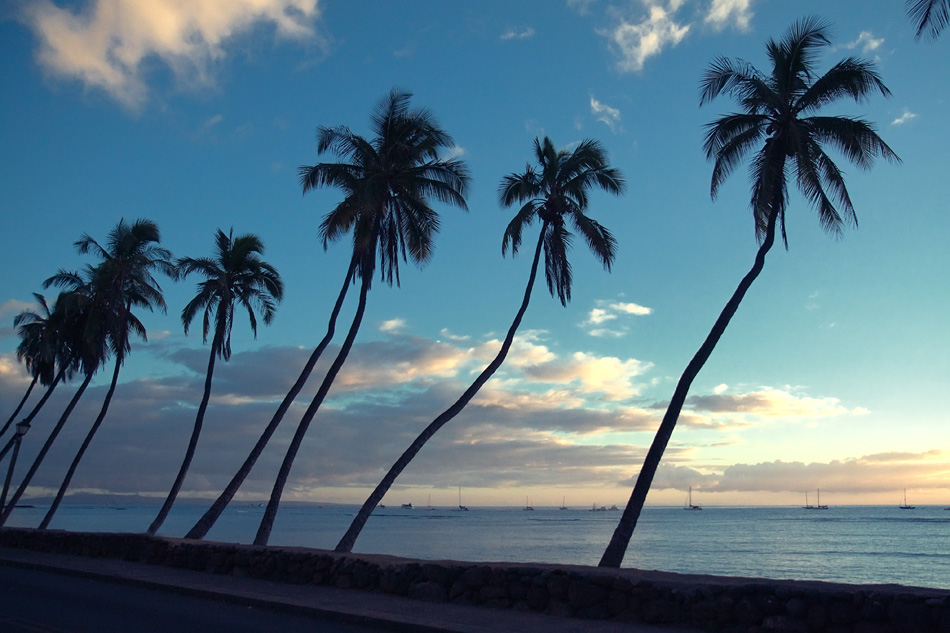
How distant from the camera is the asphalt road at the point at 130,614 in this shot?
9.59 metres

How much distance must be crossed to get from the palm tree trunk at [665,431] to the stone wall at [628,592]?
4.25 metres

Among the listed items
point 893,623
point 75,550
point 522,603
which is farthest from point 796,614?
point 75,550

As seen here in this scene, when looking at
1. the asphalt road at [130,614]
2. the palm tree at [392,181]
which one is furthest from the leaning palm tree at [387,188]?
the asphalt road at [130,614]

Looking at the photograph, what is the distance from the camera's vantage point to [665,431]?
15102mm

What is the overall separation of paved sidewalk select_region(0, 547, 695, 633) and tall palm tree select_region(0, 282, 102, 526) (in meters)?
16.5

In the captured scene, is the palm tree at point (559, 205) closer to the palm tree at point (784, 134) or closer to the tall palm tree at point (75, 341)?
the palm tree at point (784, 134)

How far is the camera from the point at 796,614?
8.01 m

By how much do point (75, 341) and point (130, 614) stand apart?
26.2 m

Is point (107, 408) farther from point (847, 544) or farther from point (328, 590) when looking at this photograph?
point (847, 544)

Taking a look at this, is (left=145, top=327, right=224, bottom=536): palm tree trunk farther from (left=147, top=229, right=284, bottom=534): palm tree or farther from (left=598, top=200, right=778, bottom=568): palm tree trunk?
(left=598, top=200, right=778, bottom=568): palm tree trunk

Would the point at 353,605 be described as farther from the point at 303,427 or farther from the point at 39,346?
the point at 39,346

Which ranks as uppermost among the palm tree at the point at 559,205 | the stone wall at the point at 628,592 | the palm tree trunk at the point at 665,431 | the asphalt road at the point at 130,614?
the palm tree at the point at 559,205

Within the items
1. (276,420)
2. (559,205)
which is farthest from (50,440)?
(559,205)

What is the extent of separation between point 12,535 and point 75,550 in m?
5.01
